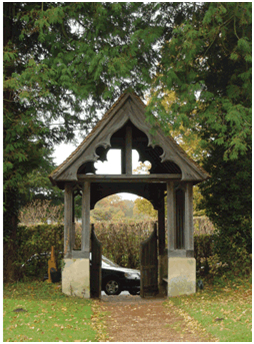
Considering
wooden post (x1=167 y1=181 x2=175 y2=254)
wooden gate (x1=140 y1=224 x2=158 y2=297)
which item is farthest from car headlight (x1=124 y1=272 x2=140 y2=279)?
wooden post (x1=167 y1=181 x2=175 y2=254)

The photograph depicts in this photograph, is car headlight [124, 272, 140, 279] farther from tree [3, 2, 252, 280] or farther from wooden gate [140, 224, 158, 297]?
tree [3, 2, 252, 280]

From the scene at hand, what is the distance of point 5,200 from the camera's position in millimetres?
13711

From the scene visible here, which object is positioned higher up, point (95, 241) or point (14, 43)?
point (14, 43)

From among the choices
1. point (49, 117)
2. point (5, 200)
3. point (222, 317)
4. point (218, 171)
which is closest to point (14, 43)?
point (49, 117)

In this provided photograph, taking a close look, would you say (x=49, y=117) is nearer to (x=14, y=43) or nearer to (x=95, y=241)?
(x=14, y=43)

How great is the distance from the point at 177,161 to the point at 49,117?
528 cm

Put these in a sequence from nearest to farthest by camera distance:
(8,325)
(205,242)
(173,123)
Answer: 1. (8,325)
2. (173,123)
3. (205,242)

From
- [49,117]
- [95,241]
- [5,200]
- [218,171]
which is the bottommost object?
[95,241]

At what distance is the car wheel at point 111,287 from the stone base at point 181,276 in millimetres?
3286

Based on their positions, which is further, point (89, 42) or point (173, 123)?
point (89, 42)

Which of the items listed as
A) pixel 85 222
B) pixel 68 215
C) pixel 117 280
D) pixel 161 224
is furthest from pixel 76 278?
pixel 161 224

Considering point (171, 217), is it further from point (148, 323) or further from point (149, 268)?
point (148, 323)

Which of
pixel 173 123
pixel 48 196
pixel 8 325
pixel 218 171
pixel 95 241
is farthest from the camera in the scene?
pixel 48 196

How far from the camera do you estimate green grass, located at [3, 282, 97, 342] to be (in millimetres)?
7637
